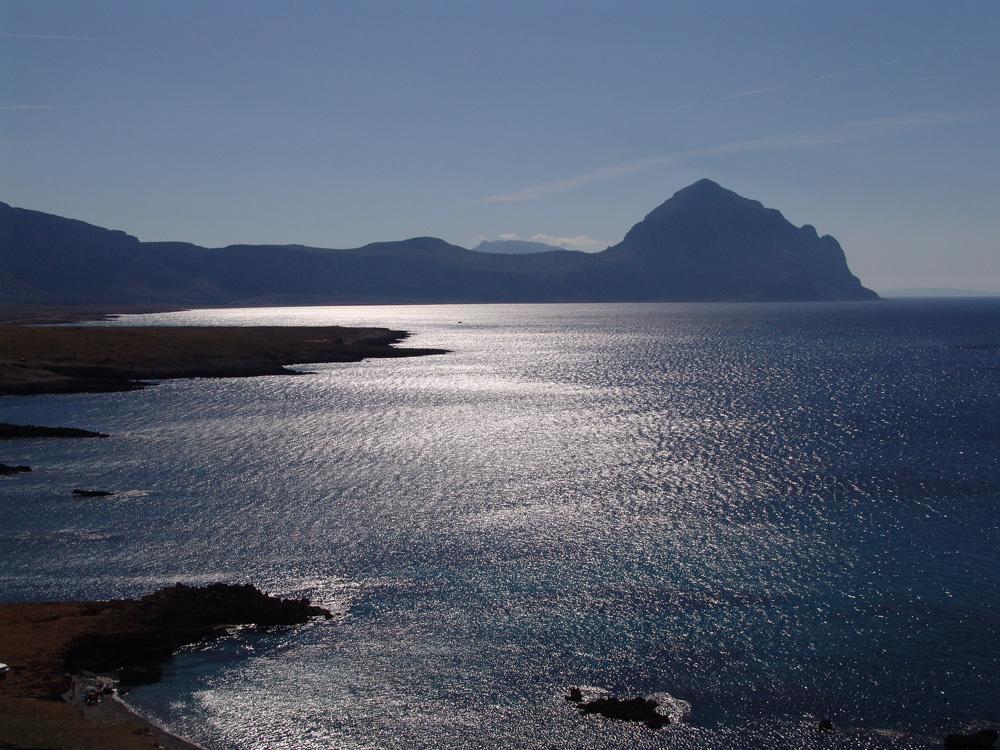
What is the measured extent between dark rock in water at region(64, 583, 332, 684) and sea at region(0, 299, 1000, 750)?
39.2 inches

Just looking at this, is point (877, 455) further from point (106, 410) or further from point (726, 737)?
point (106, 410)

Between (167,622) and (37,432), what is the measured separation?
157 ft

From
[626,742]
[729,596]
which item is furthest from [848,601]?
[626,742]

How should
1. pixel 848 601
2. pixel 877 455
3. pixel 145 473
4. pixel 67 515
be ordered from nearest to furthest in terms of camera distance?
1. pixel 848 601
2. pixel 67 515
3. pixel 145 473
4. pixel 877 455

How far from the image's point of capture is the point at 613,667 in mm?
28766

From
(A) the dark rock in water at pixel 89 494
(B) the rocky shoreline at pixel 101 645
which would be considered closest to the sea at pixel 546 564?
(A) the dark rock in water at pixel 89 494

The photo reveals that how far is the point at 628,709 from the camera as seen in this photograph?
25.5m

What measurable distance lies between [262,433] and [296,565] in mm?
37636

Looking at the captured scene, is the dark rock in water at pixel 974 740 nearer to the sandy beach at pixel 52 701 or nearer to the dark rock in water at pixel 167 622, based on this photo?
the sandy beach at pixel 52 701

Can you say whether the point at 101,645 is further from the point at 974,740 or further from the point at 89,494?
the point at 974,740

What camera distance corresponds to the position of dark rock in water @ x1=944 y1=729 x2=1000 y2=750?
23.7 m

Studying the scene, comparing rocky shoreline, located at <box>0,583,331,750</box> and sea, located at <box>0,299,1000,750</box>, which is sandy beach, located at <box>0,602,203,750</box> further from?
sea, located at <box>0,299,1000,750</box>

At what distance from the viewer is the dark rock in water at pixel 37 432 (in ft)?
233

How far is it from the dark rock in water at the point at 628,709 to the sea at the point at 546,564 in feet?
1.25
